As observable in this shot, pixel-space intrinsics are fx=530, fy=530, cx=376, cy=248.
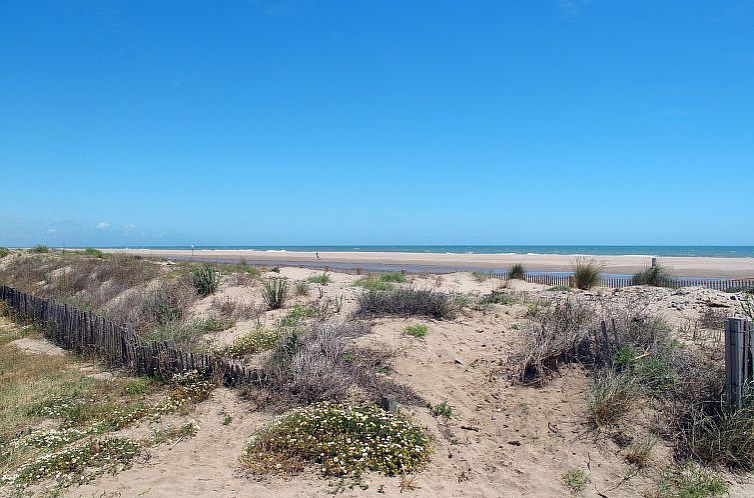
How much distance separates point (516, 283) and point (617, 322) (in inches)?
433

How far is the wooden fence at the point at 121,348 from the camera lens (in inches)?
275

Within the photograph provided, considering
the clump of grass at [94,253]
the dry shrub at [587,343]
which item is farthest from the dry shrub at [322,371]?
the clump of grass at [94,253]

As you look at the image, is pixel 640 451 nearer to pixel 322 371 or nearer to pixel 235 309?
pixel 322 371

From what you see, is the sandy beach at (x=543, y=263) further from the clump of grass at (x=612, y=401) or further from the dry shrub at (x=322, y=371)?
the dry shrub at (x=322, y=371)

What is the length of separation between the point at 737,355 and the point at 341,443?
4146 millimetres

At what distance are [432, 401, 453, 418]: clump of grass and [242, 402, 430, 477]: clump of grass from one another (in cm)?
51

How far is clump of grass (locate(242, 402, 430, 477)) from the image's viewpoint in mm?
5020

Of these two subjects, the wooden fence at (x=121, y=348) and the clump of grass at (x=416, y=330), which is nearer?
the wooden fence at (x=121, y=348)

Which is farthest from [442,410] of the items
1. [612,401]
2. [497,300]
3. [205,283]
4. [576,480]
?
[205,283]

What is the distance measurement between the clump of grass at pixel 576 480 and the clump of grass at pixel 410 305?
14.4ft

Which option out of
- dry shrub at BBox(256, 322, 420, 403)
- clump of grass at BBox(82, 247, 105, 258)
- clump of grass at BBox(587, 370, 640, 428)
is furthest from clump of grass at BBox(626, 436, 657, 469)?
clump of grass at BBox(82, 247, 105, 258)

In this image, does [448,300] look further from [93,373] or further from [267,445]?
[93,373]

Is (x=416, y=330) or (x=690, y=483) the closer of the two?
(x=690, y=483)

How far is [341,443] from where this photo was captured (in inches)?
208
